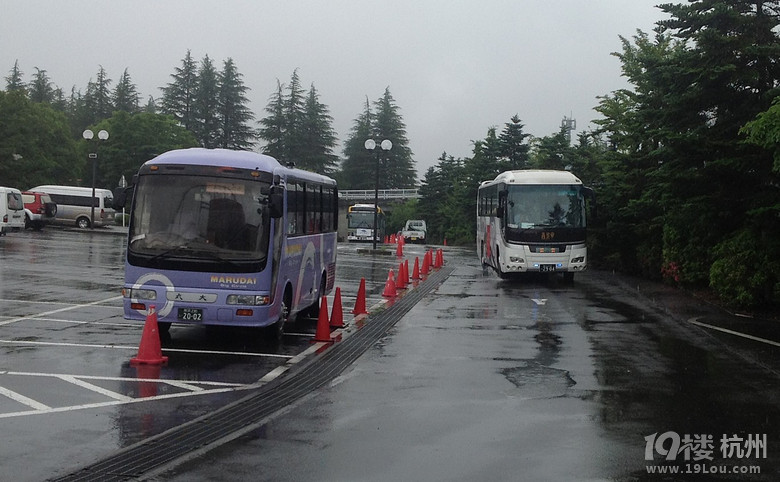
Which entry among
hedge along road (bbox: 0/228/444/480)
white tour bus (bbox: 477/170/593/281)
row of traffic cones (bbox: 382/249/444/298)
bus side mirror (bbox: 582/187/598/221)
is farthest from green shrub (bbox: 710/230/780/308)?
hedge along road (bbox: 0/228/444/480)

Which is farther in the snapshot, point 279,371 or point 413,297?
point 413,297

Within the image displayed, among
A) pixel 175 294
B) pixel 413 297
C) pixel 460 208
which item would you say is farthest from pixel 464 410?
pixel 460 208

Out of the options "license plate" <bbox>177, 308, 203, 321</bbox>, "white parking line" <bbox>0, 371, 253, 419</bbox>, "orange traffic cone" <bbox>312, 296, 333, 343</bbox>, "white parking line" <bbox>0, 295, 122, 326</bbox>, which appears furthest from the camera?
"white parking line" <bbox>0, 295, 122, 326</bbox>

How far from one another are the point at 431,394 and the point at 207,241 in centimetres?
479

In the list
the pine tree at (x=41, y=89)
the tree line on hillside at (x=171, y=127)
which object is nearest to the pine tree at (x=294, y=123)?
the tree line on hillside at (x=171, y=127)

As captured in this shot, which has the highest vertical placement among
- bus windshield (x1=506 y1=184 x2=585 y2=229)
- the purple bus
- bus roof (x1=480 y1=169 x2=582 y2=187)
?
bus roof (x1=480 y1=169 x2=582 y2=187)

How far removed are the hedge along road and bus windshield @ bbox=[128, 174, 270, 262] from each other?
5.12 feet

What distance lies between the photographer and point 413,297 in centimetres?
2369

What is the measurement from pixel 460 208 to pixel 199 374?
242 feet

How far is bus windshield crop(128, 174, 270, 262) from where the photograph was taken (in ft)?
45.3

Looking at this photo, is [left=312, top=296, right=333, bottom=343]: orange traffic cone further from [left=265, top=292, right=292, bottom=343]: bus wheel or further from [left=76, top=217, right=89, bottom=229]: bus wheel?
[left=76, top=217, right=89, bottom=229]: bus wheel

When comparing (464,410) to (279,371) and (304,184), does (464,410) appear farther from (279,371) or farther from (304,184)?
(304,184)

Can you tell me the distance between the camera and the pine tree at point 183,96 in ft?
357

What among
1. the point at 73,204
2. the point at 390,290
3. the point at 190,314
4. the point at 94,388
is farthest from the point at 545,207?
the point at 73,204
